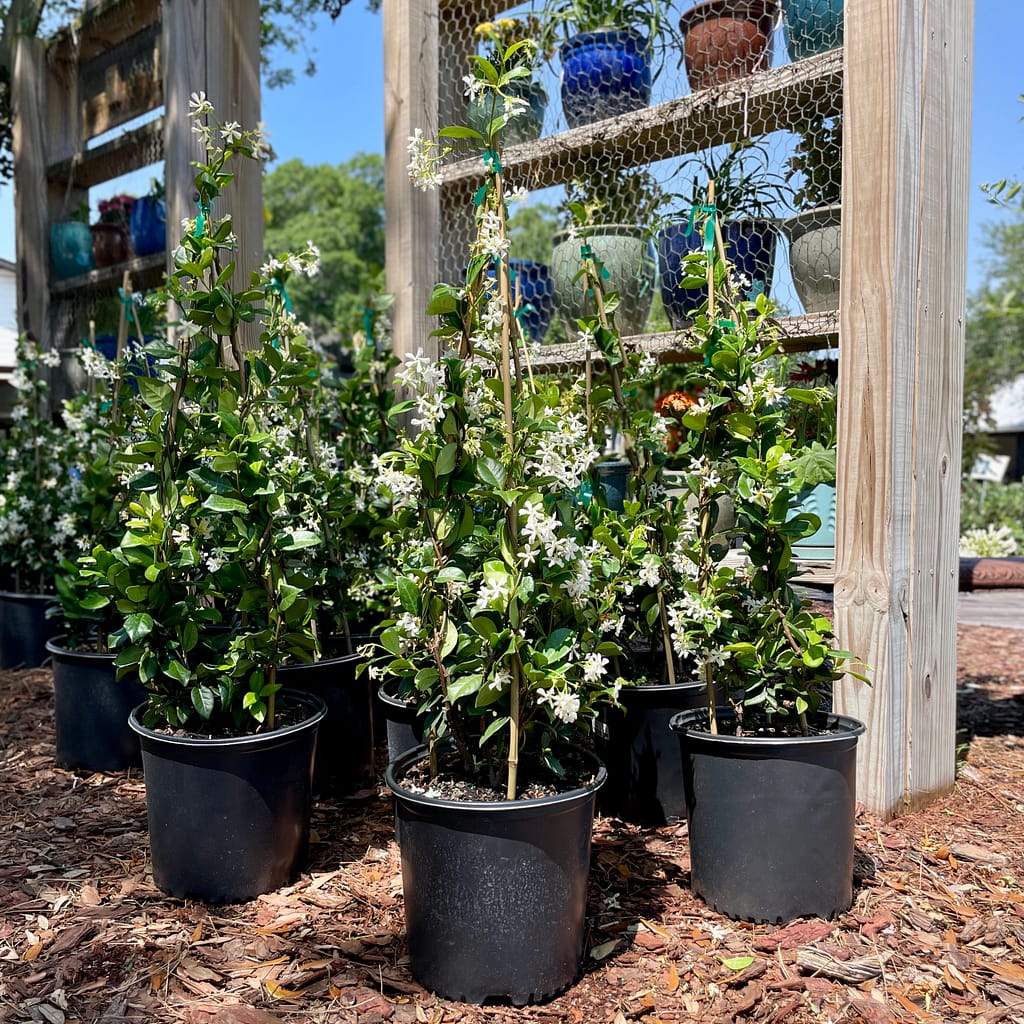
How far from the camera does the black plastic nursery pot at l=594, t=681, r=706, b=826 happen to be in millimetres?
2061

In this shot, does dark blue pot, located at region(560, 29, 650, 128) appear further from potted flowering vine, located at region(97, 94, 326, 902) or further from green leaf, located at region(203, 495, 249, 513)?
green leaf, located at region(203, 495, 249, 513)

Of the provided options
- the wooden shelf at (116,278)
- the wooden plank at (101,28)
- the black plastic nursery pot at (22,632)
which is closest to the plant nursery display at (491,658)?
the black plastic nursery pot at (22,632)

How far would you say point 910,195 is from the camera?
2.07m

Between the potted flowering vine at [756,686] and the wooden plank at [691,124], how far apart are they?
75 centimetres

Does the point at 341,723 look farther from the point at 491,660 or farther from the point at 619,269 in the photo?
Answer: the point at 619,269

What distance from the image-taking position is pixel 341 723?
2.28 metres

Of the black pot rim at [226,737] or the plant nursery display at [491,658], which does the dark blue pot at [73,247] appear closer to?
the black pot rim at [226,737]

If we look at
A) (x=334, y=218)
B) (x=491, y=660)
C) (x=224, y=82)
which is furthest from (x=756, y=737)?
(x=334, y=218)

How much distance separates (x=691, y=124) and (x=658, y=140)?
5.2 inches

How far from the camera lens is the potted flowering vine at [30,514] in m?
3.29

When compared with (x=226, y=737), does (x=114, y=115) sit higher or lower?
higher

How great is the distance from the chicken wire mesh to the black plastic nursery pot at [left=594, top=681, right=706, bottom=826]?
93 centimetres

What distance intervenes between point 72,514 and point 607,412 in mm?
1737

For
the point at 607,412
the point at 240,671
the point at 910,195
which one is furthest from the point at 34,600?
the point at 910,195
